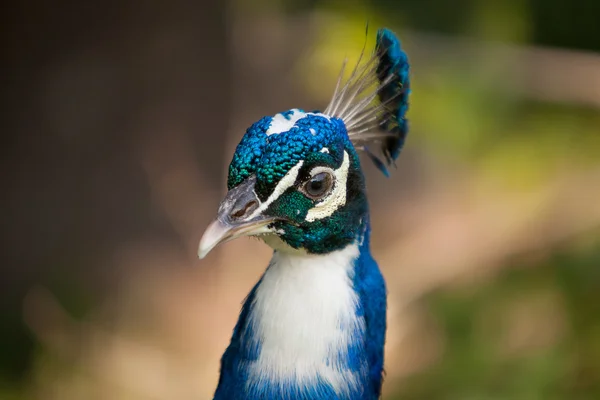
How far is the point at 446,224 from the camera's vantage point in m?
3.49

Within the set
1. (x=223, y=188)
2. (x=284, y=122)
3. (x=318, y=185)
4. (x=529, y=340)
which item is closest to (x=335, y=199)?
(x=318, y=185)

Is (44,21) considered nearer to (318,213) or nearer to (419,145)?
(419,145)

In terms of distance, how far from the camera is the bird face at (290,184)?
1.18m

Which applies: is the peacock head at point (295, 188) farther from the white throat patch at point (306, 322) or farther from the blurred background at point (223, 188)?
the blurred background at point (223, 188)

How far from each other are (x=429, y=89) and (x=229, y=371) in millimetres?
2026

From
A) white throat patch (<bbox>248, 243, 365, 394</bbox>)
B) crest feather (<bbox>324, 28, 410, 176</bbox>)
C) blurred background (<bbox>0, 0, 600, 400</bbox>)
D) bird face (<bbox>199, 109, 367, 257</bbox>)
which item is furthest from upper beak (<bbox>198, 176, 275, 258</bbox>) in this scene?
blurred background (<bbox>0, 0, 600, 400</bbox>)

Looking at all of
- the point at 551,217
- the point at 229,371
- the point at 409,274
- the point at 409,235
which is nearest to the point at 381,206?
the point at 409,235

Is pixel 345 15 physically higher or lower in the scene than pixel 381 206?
higher

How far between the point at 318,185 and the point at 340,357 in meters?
0.34

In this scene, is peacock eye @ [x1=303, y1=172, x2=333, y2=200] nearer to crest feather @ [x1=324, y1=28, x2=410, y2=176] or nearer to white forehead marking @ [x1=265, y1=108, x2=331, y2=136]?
white forehead marking @ [x1=265, y1=108, x2=331, y2=136]

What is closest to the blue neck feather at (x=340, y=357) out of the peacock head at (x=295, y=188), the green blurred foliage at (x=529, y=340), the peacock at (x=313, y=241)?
the peacock at (x=313, y=241)

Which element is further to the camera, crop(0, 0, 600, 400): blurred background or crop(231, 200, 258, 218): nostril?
crop(0, 0, 600, 400): blurred background

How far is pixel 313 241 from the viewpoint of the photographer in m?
1.29

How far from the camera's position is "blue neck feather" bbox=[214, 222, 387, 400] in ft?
4.41
